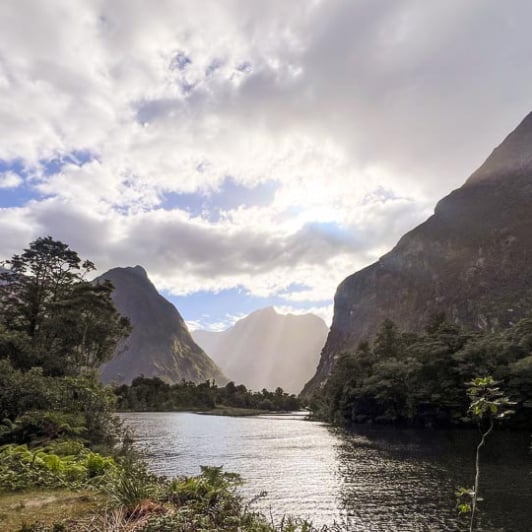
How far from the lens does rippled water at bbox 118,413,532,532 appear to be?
683 inches

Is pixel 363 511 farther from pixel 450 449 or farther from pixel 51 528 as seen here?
pixel 450 449

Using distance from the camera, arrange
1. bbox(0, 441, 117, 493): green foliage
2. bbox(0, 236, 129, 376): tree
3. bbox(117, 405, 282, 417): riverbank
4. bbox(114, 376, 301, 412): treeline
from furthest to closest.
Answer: bbox(114, 376, 301, 412): treeline → bbox(117, 405, 282, 417): riverbank → bbox(0, 236, 129, 376): tree → bbox(0, 441, 117, 493): green foliage

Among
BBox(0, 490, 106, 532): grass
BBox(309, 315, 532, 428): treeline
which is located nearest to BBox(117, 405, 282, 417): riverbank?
BBox(309, 315, 532, 428): treeline

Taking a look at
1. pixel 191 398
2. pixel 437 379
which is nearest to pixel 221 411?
pixel 191 398

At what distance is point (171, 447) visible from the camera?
40.8m

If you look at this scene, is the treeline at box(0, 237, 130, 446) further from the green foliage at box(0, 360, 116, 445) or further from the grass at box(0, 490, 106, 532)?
the grass at box(0, 490, 106, 532)

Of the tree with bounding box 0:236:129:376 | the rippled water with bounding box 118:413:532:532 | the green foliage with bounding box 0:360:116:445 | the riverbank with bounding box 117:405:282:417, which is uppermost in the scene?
the tree with bounding box 0:236:129:376

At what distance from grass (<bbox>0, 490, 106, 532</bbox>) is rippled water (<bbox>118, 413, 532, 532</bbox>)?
8684 mm

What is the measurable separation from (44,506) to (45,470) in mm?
3504

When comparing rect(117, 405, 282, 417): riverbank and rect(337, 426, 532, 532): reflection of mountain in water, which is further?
rect(117, 405, 282, 417): riverbank

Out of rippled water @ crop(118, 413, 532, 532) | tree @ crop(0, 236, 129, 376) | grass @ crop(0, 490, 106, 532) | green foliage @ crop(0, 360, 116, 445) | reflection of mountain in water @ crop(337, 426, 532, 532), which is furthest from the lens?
tree @ crop(0, 236, 129, 376)

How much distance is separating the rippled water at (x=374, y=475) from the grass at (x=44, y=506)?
342 inches

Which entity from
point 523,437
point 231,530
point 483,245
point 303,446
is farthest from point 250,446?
point 483,245

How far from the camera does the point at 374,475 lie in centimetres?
2616
